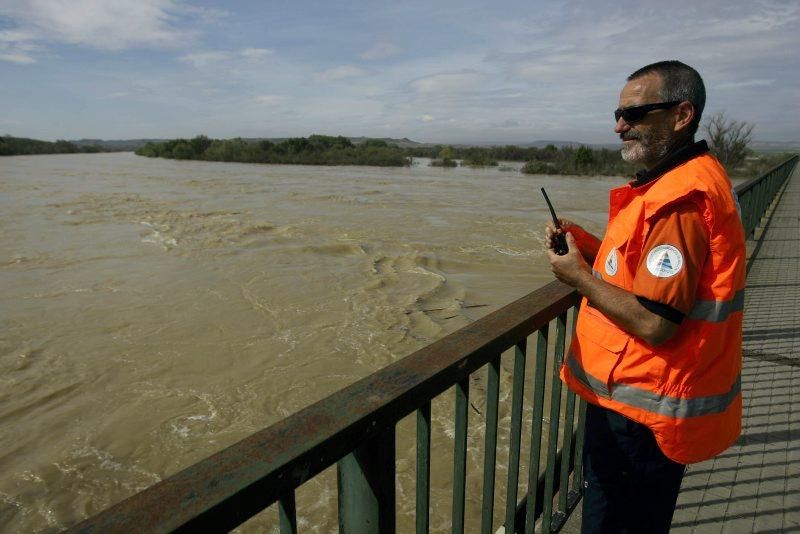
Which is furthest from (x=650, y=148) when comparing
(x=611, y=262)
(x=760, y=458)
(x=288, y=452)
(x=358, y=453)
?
(x=760, y=458)

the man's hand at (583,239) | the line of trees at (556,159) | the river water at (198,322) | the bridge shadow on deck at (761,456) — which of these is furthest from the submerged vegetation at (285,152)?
the man's hand at (583,239)

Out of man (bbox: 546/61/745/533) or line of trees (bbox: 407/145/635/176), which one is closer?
man (bbox: 546/61/745/533)

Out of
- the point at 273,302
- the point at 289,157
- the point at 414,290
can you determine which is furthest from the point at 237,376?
the point at 289,157

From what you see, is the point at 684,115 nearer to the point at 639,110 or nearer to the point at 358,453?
the point at 639,110

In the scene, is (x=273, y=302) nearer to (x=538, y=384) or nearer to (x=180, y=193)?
(x=538, y=384)

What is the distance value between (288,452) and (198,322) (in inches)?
315

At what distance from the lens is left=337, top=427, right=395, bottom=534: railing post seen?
1.13 meters

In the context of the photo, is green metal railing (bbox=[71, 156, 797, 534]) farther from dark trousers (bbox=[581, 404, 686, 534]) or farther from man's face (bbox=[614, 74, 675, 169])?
man's face (bbox=[614, 74, 675, 169])

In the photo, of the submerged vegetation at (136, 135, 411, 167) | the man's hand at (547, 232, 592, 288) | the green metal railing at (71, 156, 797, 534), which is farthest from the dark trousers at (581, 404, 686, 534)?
the submerged vegetation at (136, 135, 411, 167)

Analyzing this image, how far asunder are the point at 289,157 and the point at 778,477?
57492 millimetres

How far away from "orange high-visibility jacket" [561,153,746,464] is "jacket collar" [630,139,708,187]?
0.09 ft

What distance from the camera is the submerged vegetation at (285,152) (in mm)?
56569

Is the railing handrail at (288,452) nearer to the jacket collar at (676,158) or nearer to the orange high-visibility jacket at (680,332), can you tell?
the orange high-visibility jacket at (680,332)

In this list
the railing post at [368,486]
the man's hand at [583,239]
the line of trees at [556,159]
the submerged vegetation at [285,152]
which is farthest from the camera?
the submerged vegetation at [285,152]
